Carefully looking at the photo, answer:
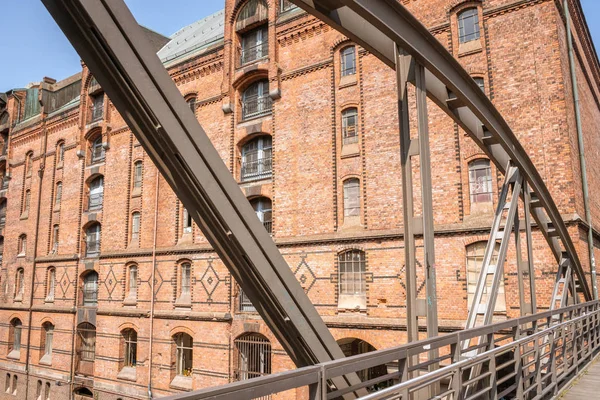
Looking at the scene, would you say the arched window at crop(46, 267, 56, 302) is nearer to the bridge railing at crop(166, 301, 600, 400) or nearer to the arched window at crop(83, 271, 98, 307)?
the arched window at crop(83, 271, 98, 307)

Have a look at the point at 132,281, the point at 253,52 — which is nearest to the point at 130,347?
the point at 132,281

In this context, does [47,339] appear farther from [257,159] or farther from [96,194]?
[257,159]

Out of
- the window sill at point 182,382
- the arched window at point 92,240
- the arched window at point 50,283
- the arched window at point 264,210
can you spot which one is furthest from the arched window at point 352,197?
the arched window at point 50,283

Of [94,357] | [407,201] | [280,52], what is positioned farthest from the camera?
[94,357]

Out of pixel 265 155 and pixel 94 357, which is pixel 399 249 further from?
pixel 94 357

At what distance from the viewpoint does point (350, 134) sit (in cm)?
1426

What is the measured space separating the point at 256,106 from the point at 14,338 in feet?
60.4

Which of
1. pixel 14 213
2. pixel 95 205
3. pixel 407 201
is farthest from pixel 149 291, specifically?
pixel 407 201

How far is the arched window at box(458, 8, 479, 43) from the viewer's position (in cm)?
1259

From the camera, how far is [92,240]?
2159 centimetres

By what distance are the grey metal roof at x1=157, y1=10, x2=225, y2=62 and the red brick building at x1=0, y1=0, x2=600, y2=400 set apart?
17 cm

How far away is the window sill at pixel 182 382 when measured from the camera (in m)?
16.4

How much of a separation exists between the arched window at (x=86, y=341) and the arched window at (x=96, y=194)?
203 inches

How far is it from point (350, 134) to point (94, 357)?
1426 cm
